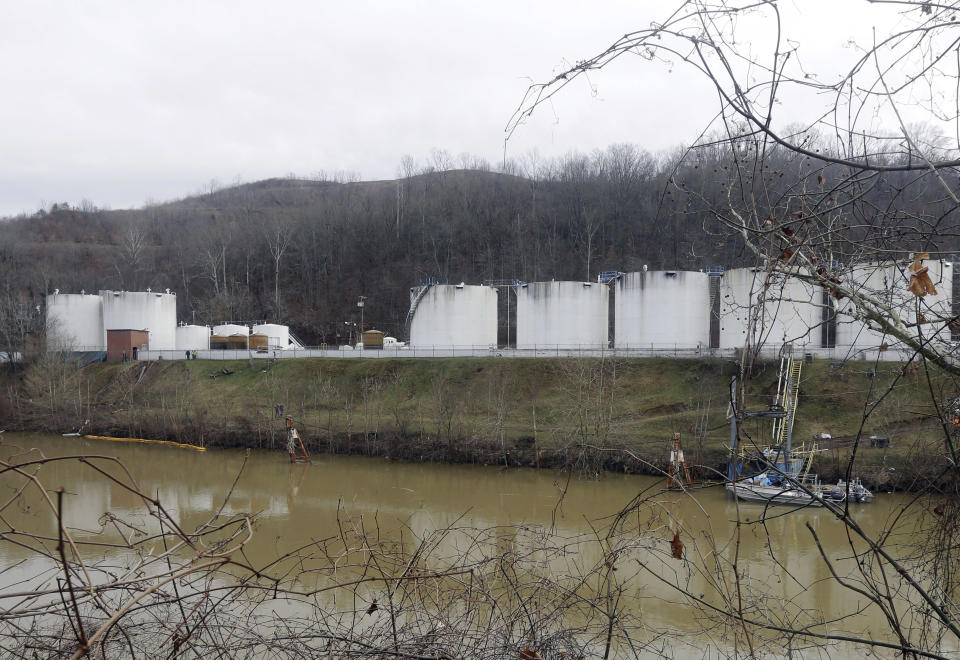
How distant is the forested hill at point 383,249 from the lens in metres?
60.7

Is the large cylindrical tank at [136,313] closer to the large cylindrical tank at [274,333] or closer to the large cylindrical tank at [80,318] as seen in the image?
the large cylindrical tank at [80,318]

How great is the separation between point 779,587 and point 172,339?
43.9 metres

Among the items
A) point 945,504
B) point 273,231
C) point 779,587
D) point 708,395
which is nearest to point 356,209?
point 273,231

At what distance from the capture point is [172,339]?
4684 cm

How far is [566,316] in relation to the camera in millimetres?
37406

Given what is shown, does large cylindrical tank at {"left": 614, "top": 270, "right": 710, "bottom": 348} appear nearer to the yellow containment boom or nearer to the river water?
the river water

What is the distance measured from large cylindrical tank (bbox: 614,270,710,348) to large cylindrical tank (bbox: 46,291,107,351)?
1358 inches

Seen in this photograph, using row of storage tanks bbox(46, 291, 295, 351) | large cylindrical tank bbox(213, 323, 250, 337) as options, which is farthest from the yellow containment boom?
large cylindrical tank bbox(213, 323, 250, 337)

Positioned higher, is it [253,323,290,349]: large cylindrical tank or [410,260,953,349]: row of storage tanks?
[410,260,953,349]: row of storage tanks

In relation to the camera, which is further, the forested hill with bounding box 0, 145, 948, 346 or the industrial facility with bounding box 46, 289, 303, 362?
the forested hill with bounding box 0, 145, 948, 346

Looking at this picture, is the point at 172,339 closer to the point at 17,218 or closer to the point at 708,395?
the point at 708,395

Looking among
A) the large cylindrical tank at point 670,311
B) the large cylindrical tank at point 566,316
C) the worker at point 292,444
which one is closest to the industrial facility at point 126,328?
the large cylindrical tank at point 566,316

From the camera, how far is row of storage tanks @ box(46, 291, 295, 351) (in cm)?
4467

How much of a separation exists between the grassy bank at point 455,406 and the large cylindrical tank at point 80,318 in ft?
22.6
